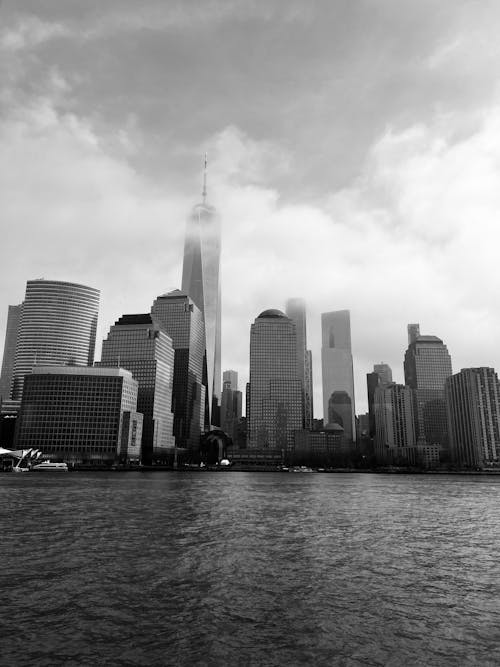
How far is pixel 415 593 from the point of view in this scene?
32438 mm

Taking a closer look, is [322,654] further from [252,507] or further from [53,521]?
[252,507]

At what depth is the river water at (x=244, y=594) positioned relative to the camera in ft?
73.8

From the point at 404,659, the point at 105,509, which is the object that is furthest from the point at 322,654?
the point at 105,509

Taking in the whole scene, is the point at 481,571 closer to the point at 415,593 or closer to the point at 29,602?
the point at 415,593

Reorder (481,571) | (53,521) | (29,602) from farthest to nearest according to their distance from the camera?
(53,521) → (481,571) → (29,602)

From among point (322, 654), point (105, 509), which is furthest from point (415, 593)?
point (105, 509)

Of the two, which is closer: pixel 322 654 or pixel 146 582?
pixel 322 654

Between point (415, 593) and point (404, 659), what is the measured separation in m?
11.5

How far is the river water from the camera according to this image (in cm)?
2250

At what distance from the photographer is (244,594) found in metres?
31.6

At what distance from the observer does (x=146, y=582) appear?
33.8 meters

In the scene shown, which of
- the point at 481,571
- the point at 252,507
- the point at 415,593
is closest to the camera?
the point at 415,593

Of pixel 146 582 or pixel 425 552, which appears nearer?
pixel 146 582

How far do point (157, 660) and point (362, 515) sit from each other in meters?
59.3
